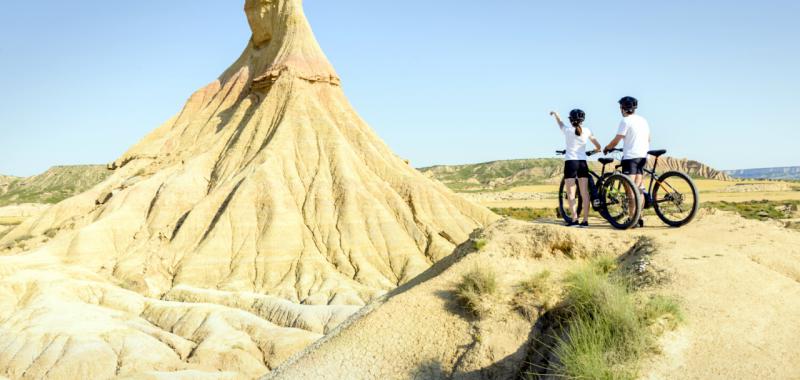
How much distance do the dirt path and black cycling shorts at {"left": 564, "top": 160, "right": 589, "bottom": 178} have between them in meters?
2.15

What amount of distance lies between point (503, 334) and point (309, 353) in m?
Result: 2.88

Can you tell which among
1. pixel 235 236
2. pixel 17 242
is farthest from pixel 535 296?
pixel 17 242

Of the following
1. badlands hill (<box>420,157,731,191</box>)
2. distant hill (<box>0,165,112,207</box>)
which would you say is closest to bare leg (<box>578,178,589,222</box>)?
badlands hill (<box>420,157,731,191</box>)

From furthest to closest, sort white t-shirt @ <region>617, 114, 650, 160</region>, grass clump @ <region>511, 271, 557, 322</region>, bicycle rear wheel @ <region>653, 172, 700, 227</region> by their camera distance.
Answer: white t-shirt @ <region>617, 114, 650, 160</region>, bicycle rear wheel @ <region>653, 172, 700, 227</region>, grass clump @ <region>511, 271, 557, 322</region>

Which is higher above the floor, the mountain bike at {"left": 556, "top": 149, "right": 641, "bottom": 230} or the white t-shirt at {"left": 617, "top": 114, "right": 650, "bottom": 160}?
the white t-shirt at {"left": 617, "top": 114, "right": 650, "bottom": 160}

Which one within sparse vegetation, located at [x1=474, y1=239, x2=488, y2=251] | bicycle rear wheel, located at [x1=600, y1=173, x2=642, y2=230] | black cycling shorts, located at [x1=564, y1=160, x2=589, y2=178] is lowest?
sparse vegetation, located at [x1=474, y1=239, x2=488, y2=251]

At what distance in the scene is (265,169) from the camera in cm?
4272

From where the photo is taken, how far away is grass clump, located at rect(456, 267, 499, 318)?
26.3ft

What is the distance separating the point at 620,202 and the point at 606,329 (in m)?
4.55

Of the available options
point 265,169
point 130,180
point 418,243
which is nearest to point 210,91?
point 130,180

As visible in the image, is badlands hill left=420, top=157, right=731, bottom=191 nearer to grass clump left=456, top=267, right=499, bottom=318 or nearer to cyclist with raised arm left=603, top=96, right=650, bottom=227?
cyclist with raised arm left=603, top=96, right=650, bottom=227

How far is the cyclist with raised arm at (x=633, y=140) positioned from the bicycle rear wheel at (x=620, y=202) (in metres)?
0.27

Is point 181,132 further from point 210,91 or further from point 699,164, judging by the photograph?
point 699,164

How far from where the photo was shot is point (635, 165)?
10.2 m
